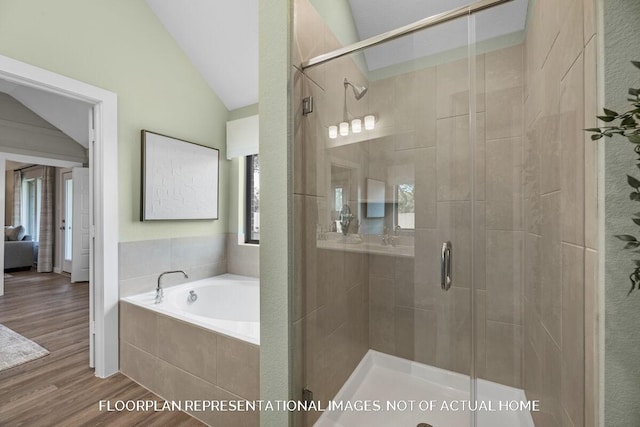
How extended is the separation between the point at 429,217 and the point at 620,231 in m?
0.77

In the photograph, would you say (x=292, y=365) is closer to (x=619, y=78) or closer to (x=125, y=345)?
(x=619, y=78)

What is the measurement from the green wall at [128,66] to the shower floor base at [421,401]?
2006mm

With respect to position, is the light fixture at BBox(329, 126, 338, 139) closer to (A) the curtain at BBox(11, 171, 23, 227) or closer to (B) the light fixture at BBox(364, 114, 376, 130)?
(B) the light fixture at BBox(364, 114, 376, 130)

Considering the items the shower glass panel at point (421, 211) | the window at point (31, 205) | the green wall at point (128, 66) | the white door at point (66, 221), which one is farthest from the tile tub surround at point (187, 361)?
the window at point (31, 205)

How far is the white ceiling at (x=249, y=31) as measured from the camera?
117 cm

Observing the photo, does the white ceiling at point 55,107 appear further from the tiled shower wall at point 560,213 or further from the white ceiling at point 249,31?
the tiled shower wall at point 560,213

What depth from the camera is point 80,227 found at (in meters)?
4.76

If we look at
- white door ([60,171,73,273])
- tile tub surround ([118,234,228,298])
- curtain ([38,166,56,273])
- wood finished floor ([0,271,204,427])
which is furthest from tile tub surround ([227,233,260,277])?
curtain ([38,166,56,273])

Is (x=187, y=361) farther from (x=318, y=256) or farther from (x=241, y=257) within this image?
(x=241, y=257)

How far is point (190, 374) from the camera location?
1.68 metres

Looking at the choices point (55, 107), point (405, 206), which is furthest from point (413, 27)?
point (55, 107)

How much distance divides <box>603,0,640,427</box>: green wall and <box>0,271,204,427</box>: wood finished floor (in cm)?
190

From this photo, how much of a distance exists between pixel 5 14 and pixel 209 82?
55.2 inches

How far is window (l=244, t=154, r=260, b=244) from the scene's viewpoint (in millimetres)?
3162
